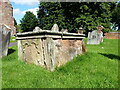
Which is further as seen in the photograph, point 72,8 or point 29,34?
point 72,8

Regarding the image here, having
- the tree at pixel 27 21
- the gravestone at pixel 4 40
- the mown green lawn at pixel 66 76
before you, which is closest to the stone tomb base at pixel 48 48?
the mown green lawn at pixel 66 76

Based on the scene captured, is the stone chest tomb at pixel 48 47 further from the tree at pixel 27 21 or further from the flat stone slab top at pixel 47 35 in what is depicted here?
the tree at pixel 27 21

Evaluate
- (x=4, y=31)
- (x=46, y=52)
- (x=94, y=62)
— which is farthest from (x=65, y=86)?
(x=4, y=31)

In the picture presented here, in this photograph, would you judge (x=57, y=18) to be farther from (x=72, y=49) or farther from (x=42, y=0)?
(x=72, y=49)

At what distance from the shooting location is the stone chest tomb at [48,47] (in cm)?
536

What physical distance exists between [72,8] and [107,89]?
26214mm

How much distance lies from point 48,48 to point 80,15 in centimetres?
2265

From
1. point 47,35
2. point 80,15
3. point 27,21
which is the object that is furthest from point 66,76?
point 27,21

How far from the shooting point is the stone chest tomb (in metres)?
5.36

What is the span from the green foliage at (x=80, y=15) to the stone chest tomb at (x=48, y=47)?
20245 millimetres

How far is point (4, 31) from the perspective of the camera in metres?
8.02

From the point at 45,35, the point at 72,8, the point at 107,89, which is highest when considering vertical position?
the point at 72,8

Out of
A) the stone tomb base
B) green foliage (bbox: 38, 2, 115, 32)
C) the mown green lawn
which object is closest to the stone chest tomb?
the stone tomb base

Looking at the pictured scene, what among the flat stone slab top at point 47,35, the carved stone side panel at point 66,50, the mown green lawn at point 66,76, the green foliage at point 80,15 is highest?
the green foliage at point 80,15
